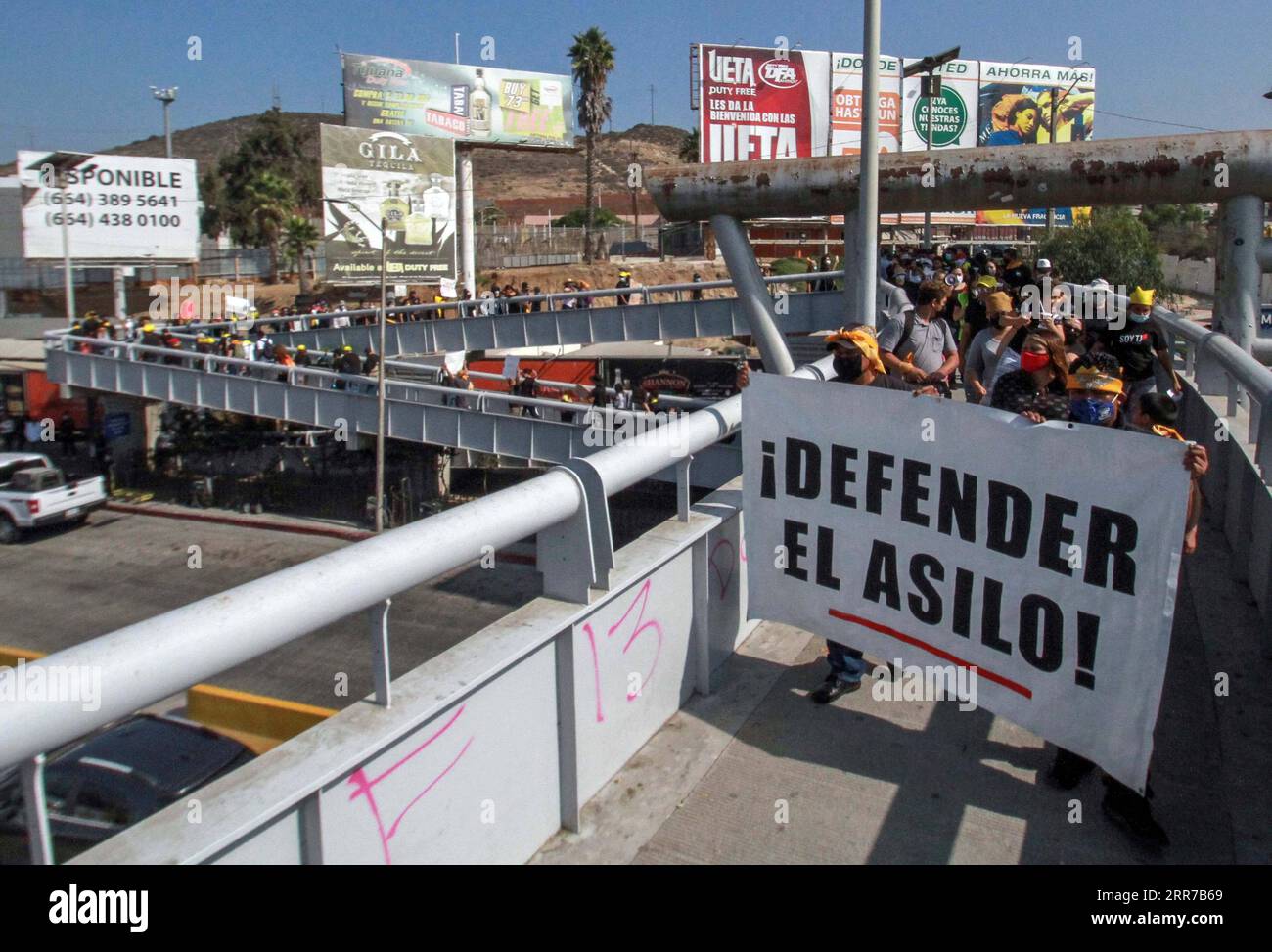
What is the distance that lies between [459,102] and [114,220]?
17494 millimetres

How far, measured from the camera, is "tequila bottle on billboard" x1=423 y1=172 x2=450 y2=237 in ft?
166

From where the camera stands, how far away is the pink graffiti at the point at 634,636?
3635 mm

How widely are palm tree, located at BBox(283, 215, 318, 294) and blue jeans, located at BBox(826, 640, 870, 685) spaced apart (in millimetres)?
58861

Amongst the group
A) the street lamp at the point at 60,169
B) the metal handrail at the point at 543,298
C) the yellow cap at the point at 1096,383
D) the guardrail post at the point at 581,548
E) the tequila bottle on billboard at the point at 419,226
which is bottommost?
the guardrail post at the point at 581,548

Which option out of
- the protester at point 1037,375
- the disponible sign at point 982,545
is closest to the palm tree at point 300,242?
the protester at point 1037,375

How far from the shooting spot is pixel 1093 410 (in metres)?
4.15

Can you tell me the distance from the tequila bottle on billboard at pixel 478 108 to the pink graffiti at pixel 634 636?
5422 centimetres

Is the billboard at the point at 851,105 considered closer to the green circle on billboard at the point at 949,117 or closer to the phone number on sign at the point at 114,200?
the green circle on billboard at the point at 949,117

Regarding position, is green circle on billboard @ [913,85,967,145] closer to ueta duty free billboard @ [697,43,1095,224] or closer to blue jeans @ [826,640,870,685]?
ueta duty free billboard @ [697,43,1095,224]

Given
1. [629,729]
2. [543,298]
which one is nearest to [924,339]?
[629,729]

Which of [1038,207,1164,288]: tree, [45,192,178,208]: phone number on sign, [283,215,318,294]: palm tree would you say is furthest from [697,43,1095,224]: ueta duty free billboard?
[45,192,178,208]: phone number on sign

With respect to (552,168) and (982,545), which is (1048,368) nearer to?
(982,545)

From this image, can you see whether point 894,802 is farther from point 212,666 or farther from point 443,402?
point 443,402
